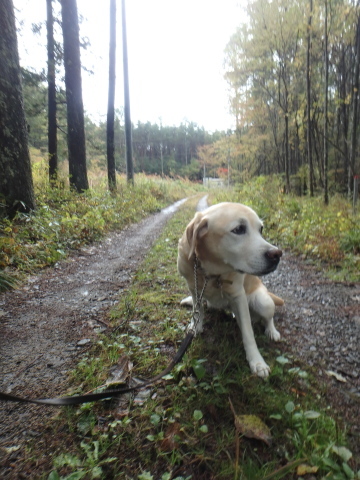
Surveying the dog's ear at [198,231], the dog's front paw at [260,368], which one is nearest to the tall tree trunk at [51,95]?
the dog's ear at [198,231]

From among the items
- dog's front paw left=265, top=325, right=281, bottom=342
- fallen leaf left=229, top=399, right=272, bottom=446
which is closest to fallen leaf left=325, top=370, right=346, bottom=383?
dog's front paw left=265, top=325, right=281, bottom=342

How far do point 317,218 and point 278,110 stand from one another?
31.4 ft

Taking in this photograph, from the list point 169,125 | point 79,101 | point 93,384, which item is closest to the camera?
point 93,384

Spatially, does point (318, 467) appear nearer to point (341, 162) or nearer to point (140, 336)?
point (140, 336)

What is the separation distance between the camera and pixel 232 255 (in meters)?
2.09

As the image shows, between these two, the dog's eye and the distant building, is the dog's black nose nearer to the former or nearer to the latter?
the dog's eye

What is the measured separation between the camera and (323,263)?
15.7 ft

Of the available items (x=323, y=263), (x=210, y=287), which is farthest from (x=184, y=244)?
(x=323, y=263)

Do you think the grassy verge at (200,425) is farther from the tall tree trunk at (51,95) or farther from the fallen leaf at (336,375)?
the tall tree trunk at (51,95)

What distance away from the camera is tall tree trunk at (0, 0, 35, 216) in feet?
16.0

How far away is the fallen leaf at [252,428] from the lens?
144 cm

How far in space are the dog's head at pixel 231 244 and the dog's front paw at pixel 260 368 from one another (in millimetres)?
673

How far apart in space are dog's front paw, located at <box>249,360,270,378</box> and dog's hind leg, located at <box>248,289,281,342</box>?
50cm

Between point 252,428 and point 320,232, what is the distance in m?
5.14
